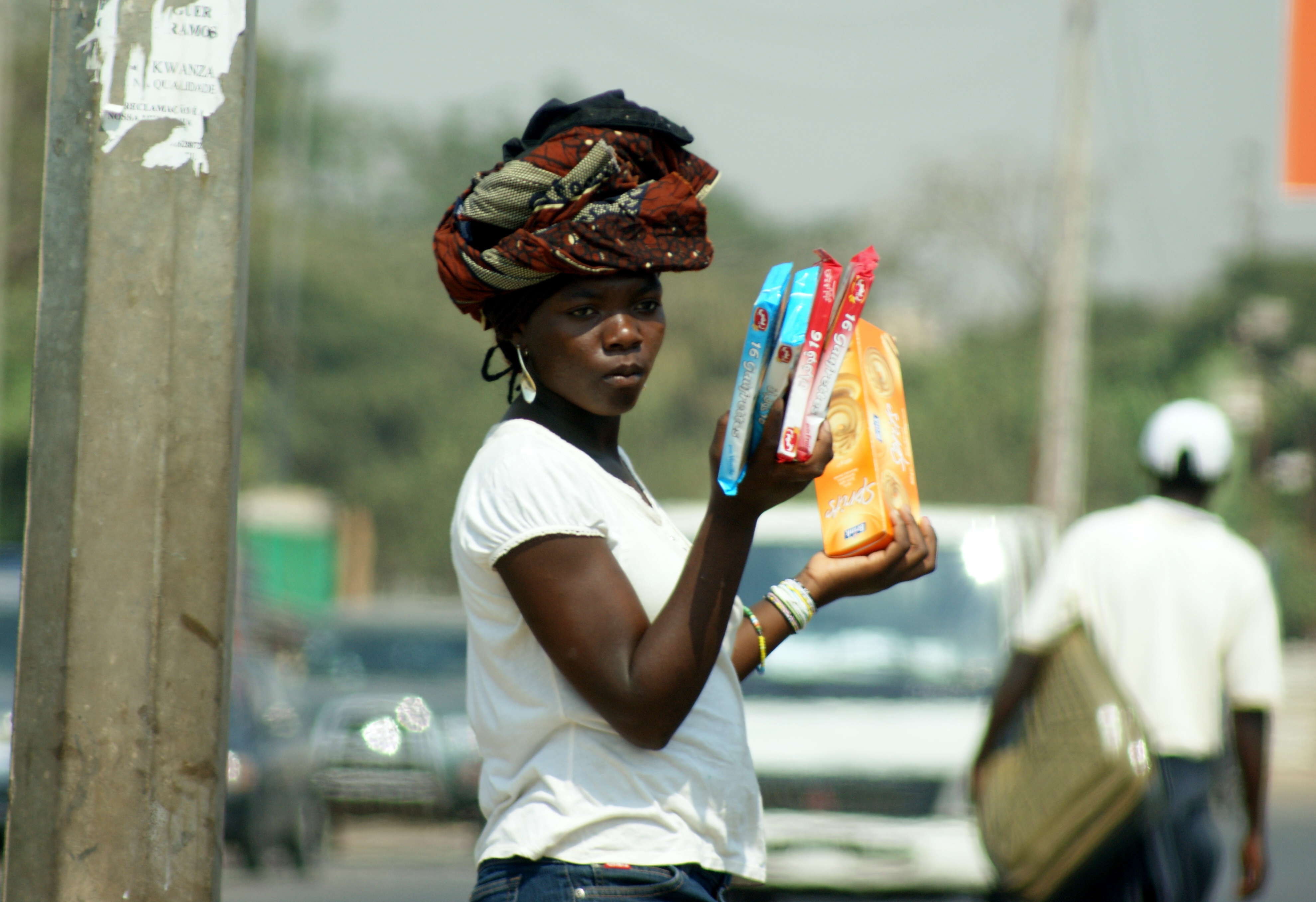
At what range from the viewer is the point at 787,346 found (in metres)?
1.89

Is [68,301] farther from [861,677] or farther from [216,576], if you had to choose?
[861,677]

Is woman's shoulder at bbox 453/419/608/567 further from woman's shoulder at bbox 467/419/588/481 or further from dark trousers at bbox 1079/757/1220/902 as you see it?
dark trousers at bbox 1079/757/1220/902

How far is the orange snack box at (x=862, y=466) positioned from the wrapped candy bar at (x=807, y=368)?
0.66ft

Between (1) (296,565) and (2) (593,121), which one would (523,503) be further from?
(1) (296,565)

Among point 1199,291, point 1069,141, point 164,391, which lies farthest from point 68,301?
point 1199,291

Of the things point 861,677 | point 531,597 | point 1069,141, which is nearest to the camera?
point 531,597

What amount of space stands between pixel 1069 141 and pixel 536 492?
668 inches

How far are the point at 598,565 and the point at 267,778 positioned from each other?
834 centimetres

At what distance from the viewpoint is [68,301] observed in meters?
2.08

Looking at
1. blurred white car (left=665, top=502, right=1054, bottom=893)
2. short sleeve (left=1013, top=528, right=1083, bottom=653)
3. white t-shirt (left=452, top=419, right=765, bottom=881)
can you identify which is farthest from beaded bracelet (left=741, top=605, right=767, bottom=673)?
blurred white car (left=665, top=502, right=1054, bottom=893)

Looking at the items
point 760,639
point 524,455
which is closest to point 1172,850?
point 760,639

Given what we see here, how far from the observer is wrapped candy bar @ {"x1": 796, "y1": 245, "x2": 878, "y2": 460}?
190 cm

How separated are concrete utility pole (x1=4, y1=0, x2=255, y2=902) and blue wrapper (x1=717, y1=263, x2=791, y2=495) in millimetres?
658

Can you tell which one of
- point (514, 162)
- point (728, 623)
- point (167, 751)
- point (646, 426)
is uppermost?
point (514, 162)
